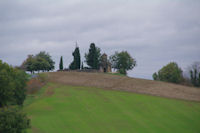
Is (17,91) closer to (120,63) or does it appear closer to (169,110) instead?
(169,110)

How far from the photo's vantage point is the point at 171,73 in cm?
10962

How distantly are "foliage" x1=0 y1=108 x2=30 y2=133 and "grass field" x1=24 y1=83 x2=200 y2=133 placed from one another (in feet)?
15.6

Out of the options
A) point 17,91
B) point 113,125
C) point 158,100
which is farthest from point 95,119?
point 158,100

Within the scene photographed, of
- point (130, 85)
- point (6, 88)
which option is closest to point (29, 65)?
point (130, 85)

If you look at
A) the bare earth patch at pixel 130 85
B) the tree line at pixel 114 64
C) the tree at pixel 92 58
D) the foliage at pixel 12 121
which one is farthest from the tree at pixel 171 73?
the foliage at pixel 12 121

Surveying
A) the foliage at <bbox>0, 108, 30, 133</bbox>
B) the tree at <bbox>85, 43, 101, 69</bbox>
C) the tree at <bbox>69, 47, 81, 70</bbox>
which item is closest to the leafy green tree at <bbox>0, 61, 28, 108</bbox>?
the foliage at <bbox>0, 108, 30, 133</bbox>

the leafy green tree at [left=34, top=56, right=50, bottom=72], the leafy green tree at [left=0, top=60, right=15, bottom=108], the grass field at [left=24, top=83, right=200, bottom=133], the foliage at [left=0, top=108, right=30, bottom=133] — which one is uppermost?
the leafy green tree at [left=34, top=56, right=50, bottom=72]

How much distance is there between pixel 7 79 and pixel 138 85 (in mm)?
40260

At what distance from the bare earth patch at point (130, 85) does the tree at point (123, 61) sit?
38.5 meters

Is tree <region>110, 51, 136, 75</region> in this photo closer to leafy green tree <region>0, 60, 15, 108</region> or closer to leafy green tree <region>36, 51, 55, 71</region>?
leafy green tree <region>36, 51, 55, 71</region>

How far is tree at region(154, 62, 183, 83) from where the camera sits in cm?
10862

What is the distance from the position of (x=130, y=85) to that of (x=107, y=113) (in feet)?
87.8

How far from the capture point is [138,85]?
71.5m

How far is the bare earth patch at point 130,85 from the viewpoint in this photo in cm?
6208
